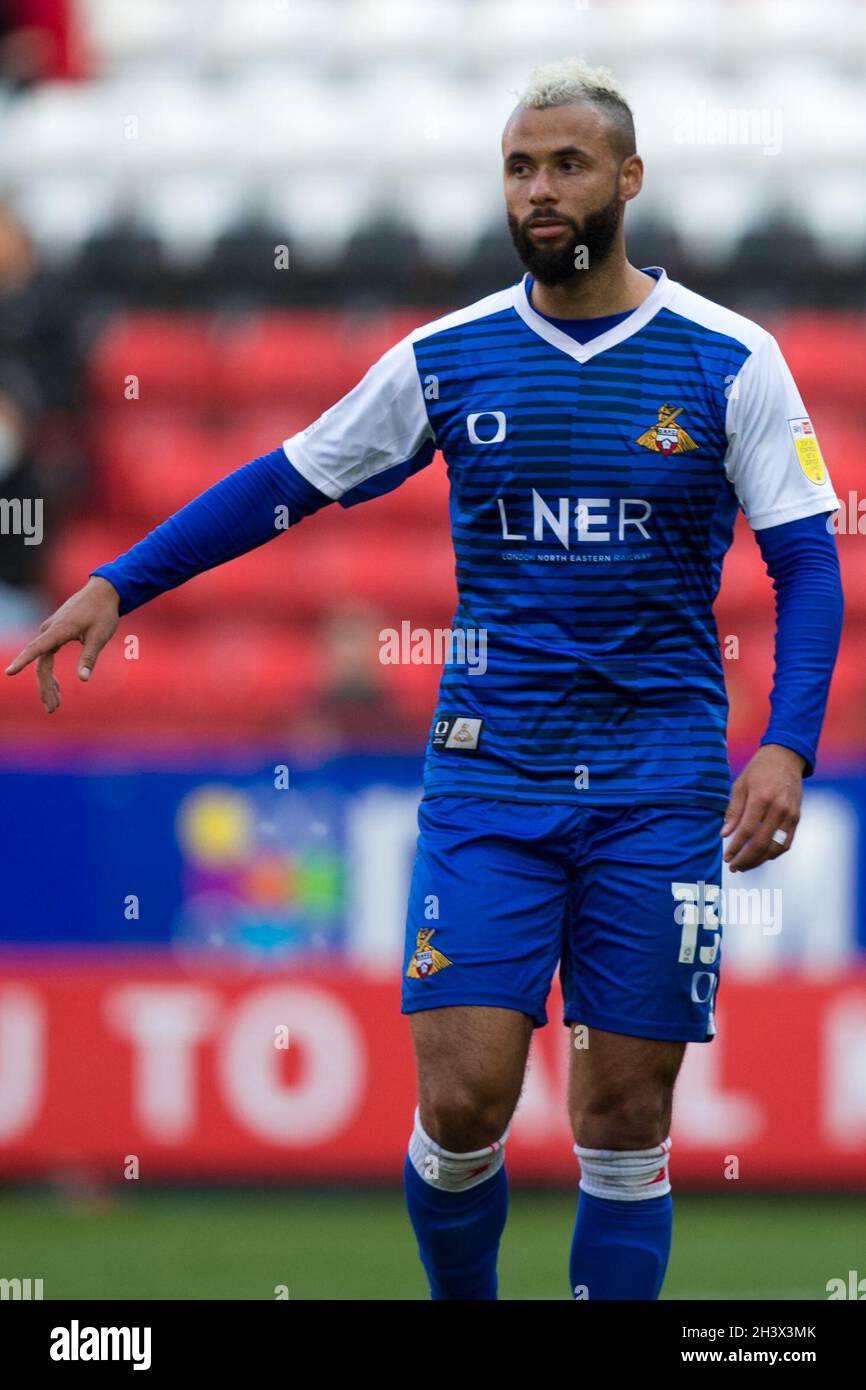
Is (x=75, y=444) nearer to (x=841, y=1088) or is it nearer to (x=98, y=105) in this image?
(x=98, y=105)

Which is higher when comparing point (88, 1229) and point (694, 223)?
point (694, 223)

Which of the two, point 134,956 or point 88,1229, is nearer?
point 88,1229

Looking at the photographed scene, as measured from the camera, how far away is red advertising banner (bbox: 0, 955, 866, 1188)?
7102mm

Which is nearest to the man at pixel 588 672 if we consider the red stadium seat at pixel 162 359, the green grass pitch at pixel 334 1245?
the green grass pitch at pixel 334 1245

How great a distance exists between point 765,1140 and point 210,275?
5565 mm

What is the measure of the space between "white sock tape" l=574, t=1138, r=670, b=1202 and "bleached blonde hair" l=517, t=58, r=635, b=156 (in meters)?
1.73

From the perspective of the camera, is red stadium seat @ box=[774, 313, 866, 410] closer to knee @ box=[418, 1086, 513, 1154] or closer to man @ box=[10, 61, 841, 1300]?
man @ box=[10, 61, 841, 1300]

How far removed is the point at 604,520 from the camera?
12.5 feet

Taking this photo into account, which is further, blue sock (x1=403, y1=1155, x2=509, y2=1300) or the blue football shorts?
blue sock (x1=403, y1=1155, x2=509, y2=1300)

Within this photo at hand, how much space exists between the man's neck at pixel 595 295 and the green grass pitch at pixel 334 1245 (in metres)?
2.67

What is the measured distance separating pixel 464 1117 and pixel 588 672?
0.79 meters

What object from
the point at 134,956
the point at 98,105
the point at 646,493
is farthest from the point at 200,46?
the point at 646,493

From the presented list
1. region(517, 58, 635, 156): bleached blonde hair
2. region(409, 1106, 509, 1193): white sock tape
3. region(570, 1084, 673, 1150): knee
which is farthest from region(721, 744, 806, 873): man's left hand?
region(517, 58, 635, 156): bleached blonde hair

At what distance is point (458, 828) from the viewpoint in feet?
12.6
